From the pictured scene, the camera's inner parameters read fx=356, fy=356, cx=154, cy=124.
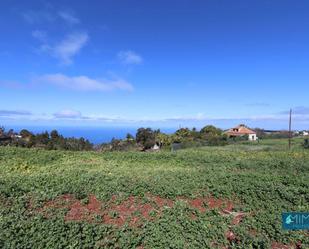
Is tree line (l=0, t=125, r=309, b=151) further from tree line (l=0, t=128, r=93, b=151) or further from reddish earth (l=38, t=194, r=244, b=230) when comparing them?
reddish earth (l=38, t=194, r=244, b=230)

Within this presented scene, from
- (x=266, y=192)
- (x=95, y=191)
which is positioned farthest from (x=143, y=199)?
(x=266, y=192)

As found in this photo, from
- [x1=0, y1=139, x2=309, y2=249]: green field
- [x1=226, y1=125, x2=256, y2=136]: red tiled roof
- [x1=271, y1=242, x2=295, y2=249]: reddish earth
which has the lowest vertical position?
[x1=271, y1=242, x2=295, y2=249]: reddish earth

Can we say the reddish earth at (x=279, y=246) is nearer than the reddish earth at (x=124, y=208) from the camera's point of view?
Yes

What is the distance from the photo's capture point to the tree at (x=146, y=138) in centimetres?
3933

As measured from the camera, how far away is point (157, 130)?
1832 inches

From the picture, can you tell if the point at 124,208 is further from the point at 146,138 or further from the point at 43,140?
the point at 146,138

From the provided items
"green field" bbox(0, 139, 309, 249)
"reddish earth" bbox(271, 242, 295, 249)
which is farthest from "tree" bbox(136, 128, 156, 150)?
"reddish earth" bbox(271, 242, 295, 249)

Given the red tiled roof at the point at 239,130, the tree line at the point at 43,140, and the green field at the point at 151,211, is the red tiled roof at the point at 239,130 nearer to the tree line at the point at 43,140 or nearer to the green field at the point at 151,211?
the tree line at the point at 43,140

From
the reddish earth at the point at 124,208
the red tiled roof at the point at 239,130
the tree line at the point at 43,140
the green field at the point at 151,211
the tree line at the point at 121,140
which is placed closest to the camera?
the green field at the point at 151,211

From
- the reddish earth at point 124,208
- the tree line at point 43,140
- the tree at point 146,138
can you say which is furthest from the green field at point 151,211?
the tree at point 146,138

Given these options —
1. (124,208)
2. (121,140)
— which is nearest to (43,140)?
(121,140)

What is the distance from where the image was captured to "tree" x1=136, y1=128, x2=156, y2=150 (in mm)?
39325

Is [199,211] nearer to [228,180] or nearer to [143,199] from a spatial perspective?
[143,199]

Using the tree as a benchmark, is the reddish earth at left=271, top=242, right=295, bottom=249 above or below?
below
